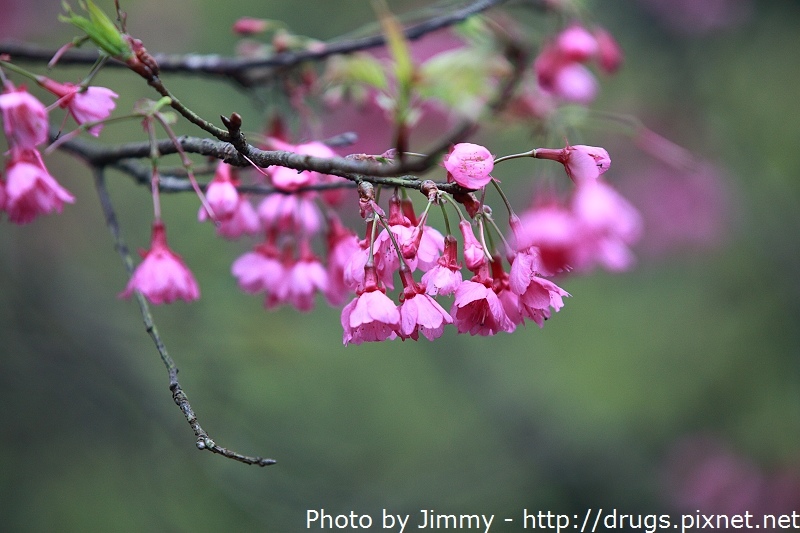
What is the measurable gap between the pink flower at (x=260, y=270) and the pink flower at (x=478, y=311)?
1.92 ft

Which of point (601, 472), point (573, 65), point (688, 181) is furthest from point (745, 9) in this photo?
point (601, 472)

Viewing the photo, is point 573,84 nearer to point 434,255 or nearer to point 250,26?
point 250,26

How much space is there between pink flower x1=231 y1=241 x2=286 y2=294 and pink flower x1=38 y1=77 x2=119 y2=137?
48cm

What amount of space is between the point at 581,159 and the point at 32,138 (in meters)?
1.07

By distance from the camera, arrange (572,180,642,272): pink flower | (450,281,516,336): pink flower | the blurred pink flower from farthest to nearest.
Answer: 1. the blurred pink flower
2. (450,281,516,336): pink flower
3. (572,180,642,272): pink flower

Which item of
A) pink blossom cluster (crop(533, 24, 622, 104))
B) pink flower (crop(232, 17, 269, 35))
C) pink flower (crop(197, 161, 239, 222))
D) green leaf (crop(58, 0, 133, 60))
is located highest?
pink blossom cluster (crop(533, 24, 622, 104))

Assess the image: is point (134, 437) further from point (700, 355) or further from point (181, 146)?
point (700, 355)

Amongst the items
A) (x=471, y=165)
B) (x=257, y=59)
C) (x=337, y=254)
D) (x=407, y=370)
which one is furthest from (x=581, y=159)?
(x=407, y=370)

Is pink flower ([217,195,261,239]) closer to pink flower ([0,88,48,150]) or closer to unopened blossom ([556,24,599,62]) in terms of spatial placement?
pink flower ([0,88,48,150])

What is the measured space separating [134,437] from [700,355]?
14.7 ft

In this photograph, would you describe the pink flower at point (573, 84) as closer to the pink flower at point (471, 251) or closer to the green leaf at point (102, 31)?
the pink flower at point (471, 251)

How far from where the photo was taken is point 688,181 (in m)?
4.95

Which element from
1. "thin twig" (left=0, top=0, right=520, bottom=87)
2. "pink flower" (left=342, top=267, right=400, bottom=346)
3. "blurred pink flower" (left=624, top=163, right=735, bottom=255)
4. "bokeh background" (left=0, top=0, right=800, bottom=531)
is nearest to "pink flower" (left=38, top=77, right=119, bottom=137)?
"thin twig" (left=0, top=0, right=520, bottom=87)

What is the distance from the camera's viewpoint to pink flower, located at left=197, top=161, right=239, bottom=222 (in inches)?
55.1
